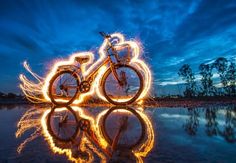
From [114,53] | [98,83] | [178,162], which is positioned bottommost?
[178,162]

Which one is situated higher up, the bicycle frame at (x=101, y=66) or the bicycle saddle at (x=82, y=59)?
the bicycle saddle at (x=82, y=59)

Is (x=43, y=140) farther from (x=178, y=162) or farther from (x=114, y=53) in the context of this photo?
(x=114, y=53)

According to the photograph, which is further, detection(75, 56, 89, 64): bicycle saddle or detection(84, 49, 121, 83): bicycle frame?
detection(75, 56, 89, 64): bicycle saddle

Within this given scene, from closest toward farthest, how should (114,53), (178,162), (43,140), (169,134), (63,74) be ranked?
(178,162), (43,140), (169,134), (114,53), (63,74)

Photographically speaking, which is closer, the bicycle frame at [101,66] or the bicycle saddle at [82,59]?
the bicycle frame at [101,66]

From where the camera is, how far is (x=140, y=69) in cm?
969

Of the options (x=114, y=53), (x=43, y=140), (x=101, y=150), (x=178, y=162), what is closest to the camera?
(x=178, y=162)

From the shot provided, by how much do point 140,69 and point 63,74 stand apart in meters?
2.91

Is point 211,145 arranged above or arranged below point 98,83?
below

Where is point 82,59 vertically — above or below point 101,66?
above

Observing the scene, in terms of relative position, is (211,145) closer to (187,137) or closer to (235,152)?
(235,152)

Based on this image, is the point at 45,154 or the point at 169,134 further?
the point at 169,134

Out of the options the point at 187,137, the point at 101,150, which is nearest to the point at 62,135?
the point at 101,150

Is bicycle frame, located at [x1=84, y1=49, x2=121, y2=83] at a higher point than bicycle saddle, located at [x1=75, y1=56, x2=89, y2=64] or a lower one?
lower
